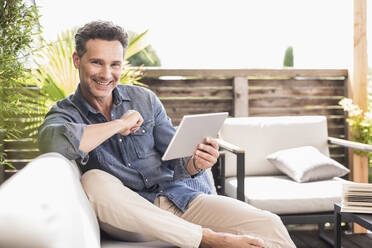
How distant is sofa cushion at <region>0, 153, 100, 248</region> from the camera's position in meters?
0.70

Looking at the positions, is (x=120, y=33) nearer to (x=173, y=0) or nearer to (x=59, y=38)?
(x=59, y=38)

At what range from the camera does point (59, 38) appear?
8.73 ft

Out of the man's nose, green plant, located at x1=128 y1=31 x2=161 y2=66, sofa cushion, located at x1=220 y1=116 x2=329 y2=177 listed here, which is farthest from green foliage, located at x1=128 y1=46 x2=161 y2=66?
the man's nose

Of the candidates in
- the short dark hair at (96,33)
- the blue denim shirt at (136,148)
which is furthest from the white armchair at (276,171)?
the short dark hair at (96,33)

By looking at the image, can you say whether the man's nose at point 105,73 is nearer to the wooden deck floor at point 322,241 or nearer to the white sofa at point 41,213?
the white sofa at point 41,213

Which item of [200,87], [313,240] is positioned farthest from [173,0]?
[313,240]

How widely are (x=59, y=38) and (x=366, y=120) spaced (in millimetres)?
2424

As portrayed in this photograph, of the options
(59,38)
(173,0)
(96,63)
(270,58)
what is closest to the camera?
(96,63)

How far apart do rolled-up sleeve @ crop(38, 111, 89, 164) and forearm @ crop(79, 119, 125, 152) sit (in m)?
0.02

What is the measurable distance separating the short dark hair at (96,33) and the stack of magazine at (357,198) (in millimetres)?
1306

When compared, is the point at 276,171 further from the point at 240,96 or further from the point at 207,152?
the point at 207,152

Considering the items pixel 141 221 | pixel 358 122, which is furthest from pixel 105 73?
pixel 358 122

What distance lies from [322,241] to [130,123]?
6.95 ft

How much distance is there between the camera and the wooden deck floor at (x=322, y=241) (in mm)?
2947
